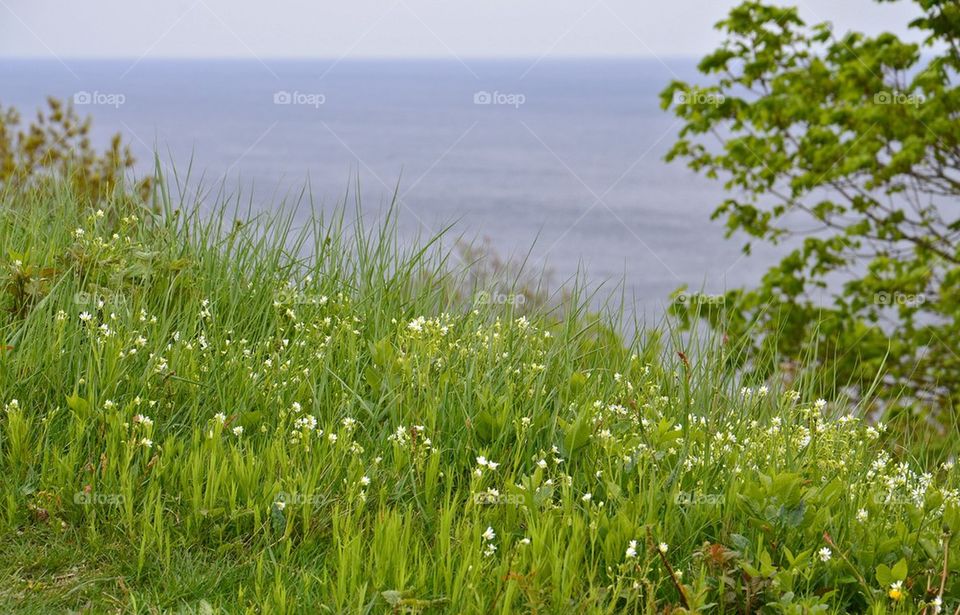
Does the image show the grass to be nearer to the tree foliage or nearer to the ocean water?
the tree foliage

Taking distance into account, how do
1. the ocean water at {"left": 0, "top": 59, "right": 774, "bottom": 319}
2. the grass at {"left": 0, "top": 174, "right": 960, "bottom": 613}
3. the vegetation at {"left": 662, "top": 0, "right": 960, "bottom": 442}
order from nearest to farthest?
the grass at {"left": 0, "top": 174, "right": 960, "bottom": 613}, the vegetation at {"left": 662, "top": 0, "right": 960, "bottom": 442}, the ocean water at {"left": 0, "top": 59, "right": 774, "bottom": 319}

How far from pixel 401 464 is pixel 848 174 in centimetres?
798

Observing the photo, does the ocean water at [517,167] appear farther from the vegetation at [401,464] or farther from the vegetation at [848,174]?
the vegetation at [401,464]

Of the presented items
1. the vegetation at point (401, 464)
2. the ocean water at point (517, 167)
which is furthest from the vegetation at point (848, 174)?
the ocean water at point (517, 167)

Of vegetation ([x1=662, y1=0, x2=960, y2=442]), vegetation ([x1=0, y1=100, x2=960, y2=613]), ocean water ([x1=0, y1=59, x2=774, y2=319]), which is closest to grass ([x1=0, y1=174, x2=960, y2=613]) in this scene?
vegetation ([x1=0, y1=100, x2=960, y2=613])

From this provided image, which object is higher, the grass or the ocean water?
the ocean water

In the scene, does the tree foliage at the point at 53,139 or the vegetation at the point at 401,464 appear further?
the tree foliage at the point at 53,139

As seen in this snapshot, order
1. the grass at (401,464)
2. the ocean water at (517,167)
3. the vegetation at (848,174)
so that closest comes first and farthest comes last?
the grass at (401,464)
the vegetation at (848,174)
the ocean water at (517,167)

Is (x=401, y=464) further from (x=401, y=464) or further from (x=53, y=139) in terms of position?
(x=53, y=139)

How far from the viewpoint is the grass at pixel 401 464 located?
9.05 feet

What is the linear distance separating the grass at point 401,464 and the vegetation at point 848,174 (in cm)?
517

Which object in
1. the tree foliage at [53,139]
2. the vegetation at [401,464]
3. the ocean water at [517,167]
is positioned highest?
the ocean water at [517,167]

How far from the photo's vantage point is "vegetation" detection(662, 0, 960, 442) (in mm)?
9109

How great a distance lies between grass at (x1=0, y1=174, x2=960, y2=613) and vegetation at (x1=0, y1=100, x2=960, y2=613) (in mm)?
12
